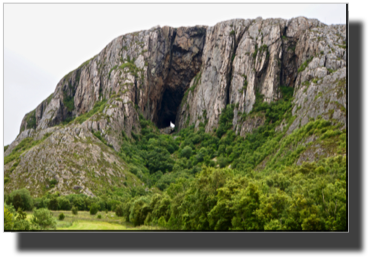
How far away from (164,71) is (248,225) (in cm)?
13937

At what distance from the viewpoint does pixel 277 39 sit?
12938 cm

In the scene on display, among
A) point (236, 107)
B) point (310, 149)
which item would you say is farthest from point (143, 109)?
point (310, 149)

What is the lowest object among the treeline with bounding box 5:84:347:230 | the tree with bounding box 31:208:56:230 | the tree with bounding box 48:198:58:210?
the tree with bounding box 48:198:58:210

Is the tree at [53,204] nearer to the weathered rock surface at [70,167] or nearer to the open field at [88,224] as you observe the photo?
the open field at [88,224]

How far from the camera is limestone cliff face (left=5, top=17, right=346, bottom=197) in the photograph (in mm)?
106125

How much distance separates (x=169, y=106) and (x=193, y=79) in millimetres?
20552

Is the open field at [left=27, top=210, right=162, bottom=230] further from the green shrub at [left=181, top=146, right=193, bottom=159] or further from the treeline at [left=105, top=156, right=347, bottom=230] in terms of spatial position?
the green shrub at [left=181, top=146, right=193, bottom=159]

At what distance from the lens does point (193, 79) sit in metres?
164

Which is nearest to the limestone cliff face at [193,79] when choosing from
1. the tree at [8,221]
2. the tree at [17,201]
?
the tree at [17,201]

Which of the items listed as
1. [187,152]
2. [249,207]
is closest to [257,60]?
[187,152]

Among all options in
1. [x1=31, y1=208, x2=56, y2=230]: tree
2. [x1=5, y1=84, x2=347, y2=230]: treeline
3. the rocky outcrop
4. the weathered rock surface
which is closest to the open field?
[x1=31, y1=208, x2=56, y2=230]: tree

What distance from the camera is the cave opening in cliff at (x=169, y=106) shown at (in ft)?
560

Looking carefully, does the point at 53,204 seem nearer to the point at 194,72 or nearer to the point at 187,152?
the point at 187,152

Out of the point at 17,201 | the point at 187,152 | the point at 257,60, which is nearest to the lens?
the point at 17,201
